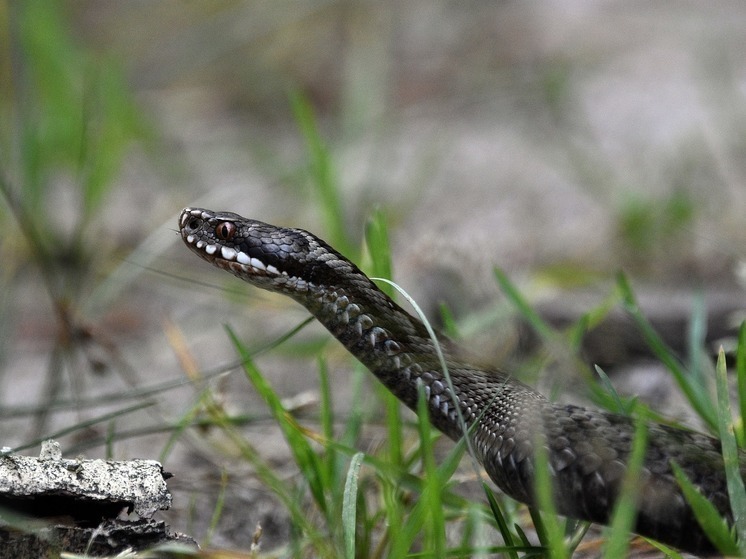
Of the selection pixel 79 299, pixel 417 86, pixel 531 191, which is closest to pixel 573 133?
pixel 531 191

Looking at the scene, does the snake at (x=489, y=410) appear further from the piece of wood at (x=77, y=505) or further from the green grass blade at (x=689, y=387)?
the piece of wood at (x=77, y=505)

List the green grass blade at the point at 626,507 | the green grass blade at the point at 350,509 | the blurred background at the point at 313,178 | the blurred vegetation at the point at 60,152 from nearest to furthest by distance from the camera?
the green grass blade at the point at 626,507
the green grass blade at the point at 350,509
the blurred background at the point at 313,178
the blurred vegetation at the point at 60,152

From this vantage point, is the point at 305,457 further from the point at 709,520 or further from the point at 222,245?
the point at 709,520

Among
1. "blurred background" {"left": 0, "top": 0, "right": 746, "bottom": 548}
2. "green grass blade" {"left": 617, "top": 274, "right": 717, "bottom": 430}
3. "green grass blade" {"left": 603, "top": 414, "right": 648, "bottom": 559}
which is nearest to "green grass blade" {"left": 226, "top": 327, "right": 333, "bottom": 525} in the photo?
"blurred background" {"left": 0, "top": 0, "right": 746, "bottom": 548}

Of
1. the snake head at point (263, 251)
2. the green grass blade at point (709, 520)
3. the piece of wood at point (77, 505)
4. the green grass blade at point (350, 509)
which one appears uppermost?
the snake head at point (263, 251)

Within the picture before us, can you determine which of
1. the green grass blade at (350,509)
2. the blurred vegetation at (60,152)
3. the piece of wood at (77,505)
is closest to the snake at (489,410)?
the green grass blade at (350,509)

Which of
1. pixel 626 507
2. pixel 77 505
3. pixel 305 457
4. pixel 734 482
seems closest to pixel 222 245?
pixel 305 457
